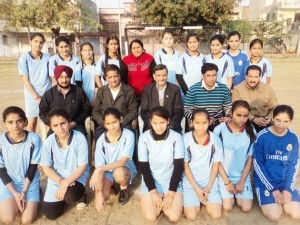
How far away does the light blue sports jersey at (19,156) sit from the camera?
10.2 feet

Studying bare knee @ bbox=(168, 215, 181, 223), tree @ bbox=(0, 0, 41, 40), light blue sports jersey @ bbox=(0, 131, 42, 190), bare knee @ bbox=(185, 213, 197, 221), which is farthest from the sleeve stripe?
tree @ bbox=(0, 0, 41, 40)

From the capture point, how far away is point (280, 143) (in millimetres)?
3172

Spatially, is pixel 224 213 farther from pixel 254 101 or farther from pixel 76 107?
pixel 76 107

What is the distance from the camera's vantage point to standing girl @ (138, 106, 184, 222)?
3.02m

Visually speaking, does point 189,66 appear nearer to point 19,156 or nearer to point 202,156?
point 202,156

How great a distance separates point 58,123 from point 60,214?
1066mm

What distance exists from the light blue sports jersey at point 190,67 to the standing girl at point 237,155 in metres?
1.36

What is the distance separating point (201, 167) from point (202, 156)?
5.4 inches

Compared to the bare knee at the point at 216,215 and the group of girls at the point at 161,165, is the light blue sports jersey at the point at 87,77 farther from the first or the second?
the bare knee at the point at 216,215

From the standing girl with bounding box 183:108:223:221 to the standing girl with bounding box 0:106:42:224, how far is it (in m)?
1.77

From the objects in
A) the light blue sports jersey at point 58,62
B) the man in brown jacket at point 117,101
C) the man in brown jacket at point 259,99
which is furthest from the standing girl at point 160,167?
the light blue sports jersey at point 58,62

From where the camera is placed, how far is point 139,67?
4535 mm

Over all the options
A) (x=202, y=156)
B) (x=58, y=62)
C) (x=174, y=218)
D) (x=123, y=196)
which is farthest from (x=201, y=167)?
(x=58, y=62)

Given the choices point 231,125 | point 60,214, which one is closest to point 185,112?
point 231,125
